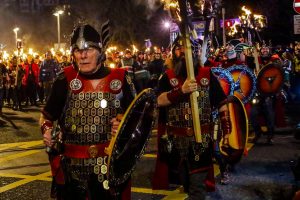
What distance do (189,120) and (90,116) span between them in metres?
1.44

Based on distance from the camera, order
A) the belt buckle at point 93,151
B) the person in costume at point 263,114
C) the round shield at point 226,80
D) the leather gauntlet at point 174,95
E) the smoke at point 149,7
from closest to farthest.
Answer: the belt buckle at point 93,151 < the leather gauntlet at point 174,95 < the round shield at point 226,80 < the person in costume at point 263,114 < the smoke at point 149,7

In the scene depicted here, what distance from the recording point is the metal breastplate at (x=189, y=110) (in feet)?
17.0

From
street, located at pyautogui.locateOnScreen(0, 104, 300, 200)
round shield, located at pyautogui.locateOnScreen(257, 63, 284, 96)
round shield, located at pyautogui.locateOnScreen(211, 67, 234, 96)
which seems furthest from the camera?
round shield, located at pyautogui.locateOnScreen(257, 63, 284, 96)

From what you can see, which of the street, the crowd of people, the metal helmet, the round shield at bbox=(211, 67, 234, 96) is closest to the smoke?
the street

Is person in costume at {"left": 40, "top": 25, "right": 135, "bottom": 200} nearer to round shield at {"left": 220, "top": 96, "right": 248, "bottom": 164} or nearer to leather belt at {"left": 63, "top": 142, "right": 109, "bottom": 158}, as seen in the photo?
leather belt at {"left": 63, "top": 142, "right": 109, "bottom": 158}

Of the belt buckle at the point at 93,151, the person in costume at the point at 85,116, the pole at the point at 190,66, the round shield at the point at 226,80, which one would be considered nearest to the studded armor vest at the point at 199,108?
the pole at the point at 190,66

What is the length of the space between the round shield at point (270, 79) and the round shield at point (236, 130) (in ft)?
12.5

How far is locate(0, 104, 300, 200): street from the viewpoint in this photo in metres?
6.53

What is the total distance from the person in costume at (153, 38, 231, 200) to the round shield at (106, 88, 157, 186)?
0.83 metres

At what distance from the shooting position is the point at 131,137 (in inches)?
164

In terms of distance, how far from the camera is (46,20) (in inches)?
2832

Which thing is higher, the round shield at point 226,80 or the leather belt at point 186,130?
the round shield at point 226,80

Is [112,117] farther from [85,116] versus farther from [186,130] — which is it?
[186,130]

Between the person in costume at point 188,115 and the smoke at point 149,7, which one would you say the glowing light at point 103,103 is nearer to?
the person in costume at point 188,115
